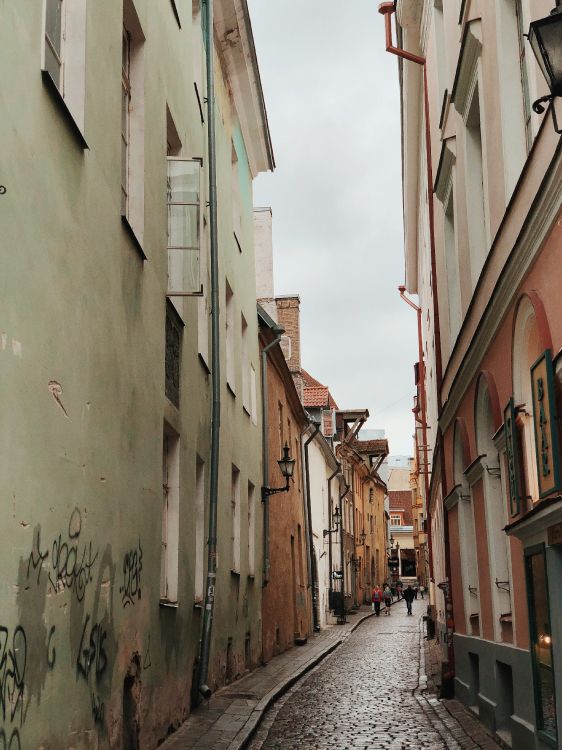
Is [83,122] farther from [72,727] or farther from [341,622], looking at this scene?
[341,622]

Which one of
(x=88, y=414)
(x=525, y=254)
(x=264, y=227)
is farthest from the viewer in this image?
(x=264, y=227)

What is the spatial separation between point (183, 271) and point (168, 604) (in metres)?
3.59

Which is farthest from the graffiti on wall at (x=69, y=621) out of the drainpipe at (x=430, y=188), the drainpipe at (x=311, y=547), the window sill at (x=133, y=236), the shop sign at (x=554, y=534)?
the drainpipe at (x=311, y=547)

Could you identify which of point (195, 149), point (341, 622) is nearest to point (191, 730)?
point (195, 149)

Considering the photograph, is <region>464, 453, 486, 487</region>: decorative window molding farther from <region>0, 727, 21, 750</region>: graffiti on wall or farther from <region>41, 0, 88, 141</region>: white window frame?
<region>0, 727, 21, 750</region>: graffiti on wall

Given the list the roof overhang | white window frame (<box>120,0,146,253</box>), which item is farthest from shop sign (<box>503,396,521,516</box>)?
the roof overhang

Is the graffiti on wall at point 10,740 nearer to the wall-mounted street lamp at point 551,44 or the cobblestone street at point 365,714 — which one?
the wall-mounted street lamp at point 551,44

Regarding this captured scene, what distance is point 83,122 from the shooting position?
726cm

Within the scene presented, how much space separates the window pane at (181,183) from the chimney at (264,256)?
645 inches

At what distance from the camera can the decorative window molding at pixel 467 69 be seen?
34.0ft

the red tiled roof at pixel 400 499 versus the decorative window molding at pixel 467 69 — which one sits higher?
the red tiled roof at pixel 400 499

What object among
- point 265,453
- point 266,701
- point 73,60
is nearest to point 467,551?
point 266,701

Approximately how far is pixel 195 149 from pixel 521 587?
7556 millimetres

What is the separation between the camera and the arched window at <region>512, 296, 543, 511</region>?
8367 mm
